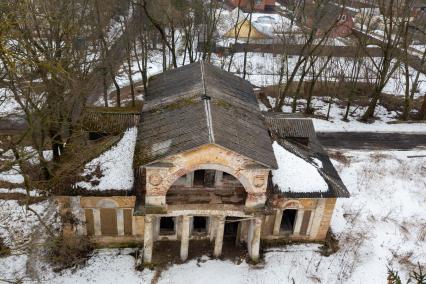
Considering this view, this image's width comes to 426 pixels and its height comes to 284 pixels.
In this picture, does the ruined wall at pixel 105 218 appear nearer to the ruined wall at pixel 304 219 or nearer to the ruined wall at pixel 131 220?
the ruined wall at pixel 131 220

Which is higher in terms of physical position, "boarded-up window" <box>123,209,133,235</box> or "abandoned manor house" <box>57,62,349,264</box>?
"abandoned manor house" <box>57,62,349,264</box>

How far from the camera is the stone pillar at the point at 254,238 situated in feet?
67.6

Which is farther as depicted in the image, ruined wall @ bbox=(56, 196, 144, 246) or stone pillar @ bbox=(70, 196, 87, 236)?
ruined wall @ bbox=(56, 196, 144, 246)

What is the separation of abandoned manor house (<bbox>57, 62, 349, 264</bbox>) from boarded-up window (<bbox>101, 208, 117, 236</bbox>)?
0.05m

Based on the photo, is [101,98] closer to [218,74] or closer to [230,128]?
[218,74]

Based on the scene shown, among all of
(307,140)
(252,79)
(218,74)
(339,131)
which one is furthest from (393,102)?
(218,74)

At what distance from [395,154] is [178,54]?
28.1 meters

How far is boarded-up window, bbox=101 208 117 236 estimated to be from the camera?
21.3 m

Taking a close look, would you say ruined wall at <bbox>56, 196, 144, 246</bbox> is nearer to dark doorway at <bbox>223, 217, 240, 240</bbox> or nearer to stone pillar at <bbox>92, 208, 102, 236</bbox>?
stone pillar at <bbox>92, 208, 102, 236</bbox>

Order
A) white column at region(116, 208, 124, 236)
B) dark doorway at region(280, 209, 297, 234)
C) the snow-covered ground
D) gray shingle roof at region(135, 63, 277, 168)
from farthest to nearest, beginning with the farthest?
1. the snow-covered ground
2. dark doorway at region(280, 209, 297, 234)
3. white column at region(116, 208, 124, 236)
4. gray shingle roof at region(135, 63, 277, 168)

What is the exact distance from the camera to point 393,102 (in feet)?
135

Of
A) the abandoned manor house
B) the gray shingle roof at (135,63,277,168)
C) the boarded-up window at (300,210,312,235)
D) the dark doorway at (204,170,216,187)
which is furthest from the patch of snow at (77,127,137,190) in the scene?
the boarded-up window at (300,210,312,235)

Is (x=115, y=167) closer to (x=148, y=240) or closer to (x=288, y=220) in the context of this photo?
(x=148, y=240)

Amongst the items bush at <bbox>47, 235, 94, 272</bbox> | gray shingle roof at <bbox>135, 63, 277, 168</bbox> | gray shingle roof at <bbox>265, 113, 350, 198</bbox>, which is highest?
gray shingle roof at <bbox>135, 63, 277, 168</bbox>
